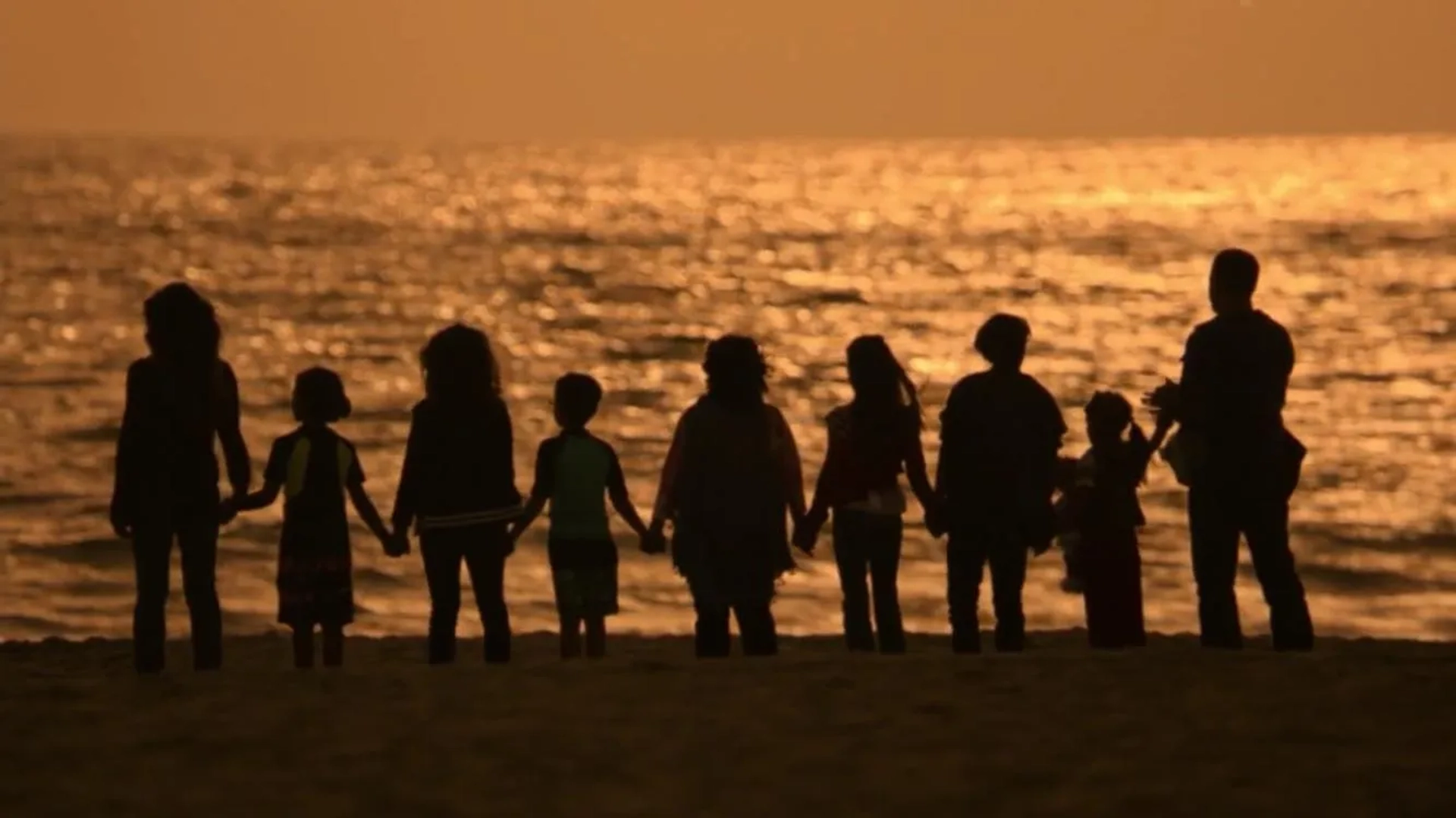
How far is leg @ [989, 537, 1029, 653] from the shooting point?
1224 cm

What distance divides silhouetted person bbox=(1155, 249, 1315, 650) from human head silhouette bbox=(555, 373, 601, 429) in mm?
2237

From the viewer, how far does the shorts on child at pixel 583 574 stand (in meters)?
12.6

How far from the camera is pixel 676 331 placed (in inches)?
2852

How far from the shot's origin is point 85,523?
33.7 metres

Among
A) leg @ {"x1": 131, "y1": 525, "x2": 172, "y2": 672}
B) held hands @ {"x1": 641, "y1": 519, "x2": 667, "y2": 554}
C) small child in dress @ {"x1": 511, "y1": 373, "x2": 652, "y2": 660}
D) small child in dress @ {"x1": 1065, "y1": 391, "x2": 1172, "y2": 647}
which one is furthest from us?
small child in dress @ {"x1": 1065, "y1": 391, "x2": 1172, "y2": 647}

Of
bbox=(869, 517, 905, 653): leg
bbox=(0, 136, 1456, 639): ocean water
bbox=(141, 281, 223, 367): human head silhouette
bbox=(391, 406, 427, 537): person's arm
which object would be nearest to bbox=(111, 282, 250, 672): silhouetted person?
bbox=(141, 281, 223, 367): human head silhouette

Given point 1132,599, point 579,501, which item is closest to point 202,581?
point 579,501

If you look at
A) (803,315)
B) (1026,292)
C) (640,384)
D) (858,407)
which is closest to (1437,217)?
(1026,292)

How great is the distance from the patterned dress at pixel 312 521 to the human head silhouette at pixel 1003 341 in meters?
2.49

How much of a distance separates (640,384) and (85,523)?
24494 millimetres

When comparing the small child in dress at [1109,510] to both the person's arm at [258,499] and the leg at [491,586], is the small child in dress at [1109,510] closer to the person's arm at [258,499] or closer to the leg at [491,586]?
the leg at [491,586]

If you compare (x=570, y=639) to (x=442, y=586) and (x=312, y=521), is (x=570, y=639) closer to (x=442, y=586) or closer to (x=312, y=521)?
(x=442, y=586)

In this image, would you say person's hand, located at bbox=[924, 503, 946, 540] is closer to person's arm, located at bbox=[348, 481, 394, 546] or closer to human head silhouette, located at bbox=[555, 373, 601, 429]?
human head silhouette, located at bbox=[555, 373, 601, 429]

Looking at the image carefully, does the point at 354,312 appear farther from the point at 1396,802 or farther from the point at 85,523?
the point at 1396,802
